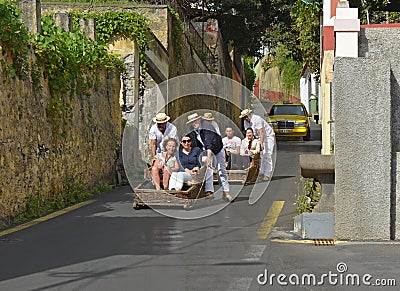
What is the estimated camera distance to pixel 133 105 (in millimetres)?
20609

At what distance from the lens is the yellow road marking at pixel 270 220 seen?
10.4m

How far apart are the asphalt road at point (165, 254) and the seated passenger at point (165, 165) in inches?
26.1

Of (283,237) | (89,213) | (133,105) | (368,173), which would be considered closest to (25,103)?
(89,213)

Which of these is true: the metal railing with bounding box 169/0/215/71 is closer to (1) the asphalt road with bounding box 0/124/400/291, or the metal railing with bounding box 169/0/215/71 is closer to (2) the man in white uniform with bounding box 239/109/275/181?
(2) the man in white uniform with bounding box 239/109/275/181

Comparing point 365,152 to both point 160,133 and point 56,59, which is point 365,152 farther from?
point 56,59

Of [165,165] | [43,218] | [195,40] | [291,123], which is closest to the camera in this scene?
[43,218]

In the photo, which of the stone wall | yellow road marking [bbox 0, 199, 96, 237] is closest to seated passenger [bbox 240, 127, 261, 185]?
the stone wall

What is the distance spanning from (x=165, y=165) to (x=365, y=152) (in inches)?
176

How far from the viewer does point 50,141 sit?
1360 centimetres

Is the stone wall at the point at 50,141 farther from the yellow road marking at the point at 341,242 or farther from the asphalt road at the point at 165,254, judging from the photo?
the yellow road marking at the point at 341,242

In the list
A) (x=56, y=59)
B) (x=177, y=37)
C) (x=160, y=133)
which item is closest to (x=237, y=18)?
(x=177, y=37)

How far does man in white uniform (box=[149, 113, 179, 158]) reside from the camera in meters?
14.6

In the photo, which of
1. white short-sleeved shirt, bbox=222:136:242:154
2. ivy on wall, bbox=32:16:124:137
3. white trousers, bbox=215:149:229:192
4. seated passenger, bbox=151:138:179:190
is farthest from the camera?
white short-sleeved shirt, bbox=222:136:242:154

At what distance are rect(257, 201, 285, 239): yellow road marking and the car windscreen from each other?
21.4 meters
